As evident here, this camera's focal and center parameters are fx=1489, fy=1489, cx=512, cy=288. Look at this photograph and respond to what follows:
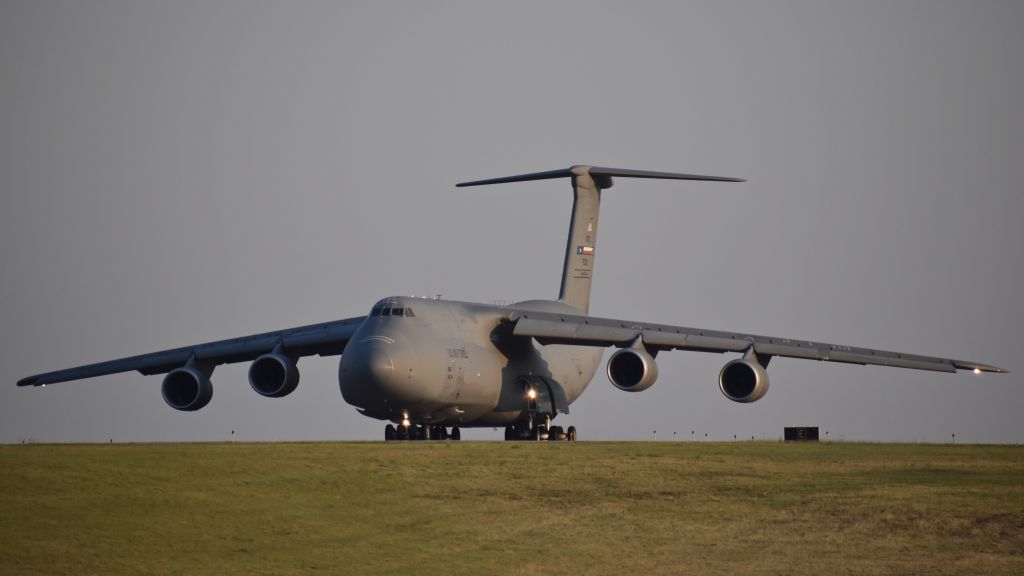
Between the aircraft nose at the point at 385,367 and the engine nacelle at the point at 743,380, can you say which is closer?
the aircraft nose at the point at 385,367

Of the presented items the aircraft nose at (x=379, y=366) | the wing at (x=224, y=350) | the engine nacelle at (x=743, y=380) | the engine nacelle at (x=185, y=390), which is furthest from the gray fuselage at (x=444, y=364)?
the engine nacelle at (x=743, y=380)

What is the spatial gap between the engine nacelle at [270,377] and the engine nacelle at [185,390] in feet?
4.07

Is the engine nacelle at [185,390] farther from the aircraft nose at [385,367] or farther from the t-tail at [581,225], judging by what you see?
the t-tail at [581,225]

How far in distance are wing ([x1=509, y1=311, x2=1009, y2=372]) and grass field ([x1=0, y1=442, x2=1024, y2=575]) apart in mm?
10292

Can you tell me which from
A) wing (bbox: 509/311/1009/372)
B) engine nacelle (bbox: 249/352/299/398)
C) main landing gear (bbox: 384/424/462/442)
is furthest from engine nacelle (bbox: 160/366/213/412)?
wing (bbox: 509/311/1009/372)

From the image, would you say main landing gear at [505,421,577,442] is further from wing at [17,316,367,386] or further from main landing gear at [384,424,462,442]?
wing at [17,316,367,386]

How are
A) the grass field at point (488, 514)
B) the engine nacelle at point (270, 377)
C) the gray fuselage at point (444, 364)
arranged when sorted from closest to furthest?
the grass field at point (488, 514) < the gray fuselage at point (444, 364) < the engine nacelle at point (270, 377)

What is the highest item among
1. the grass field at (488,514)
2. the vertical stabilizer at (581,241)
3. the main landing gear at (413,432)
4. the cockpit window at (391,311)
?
the vertical stabilizer at (581,241)

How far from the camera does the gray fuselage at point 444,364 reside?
33000 millimetres

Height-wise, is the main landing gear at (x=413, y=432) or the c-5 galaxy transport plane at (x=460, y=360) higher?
the c-5 galaxy transport plane at (x=460, y=360)

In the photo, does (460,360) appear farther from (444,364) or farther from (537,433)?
(537,433)

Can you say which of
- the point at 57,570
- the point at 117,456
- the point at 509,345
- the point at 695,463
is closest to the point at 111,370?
the point at 509,345

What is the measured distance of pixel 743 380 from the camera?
119ft

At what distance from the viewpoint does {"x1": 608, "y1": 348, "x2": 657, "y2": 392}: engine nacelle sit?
3591cm
